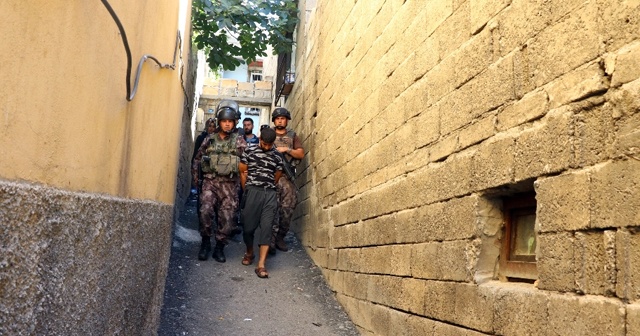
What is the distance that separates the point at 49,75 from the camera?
172 cm

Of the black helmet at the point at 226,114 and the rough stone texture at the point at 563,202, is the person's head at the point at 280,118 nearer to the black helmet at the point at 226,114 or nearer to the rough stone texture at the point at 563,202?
the black helmet at the point at 226,114

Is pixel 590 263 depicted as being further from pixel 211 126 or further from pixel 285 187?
pixel 211 126

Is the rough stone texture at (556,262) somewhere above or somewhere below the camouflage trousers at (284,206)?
below

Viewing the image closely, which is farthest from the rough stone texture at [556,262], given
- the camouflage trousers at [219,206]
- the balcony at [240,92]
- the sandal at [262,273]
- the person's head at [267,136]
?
the balcony at [240,92]

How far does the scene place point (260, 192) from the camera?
5867mm

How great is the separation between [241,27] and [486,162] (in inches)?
270

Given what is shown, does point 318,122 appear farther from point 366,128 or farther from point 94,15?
point 94,15

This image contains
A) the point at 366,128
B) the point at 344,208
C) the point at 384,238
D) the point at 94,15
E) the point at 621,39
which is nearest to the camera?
the point at 621,39

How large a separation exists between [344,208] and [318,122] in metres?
1.61

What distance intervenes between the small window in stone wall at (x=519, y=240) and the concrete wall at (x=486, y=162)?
52 millimetres

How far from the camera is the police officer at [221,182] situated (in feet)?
20.0

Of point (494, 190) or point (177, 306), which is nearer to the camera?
point (494, 190)

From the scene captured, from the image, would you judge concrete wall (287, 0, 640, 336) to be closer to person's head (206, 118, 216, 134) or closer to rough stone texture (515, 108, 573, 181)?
rough stone texture (515, 108, 573, 181)

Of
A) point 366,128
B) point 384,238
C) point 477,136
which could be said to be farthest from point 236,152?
point 477,136
